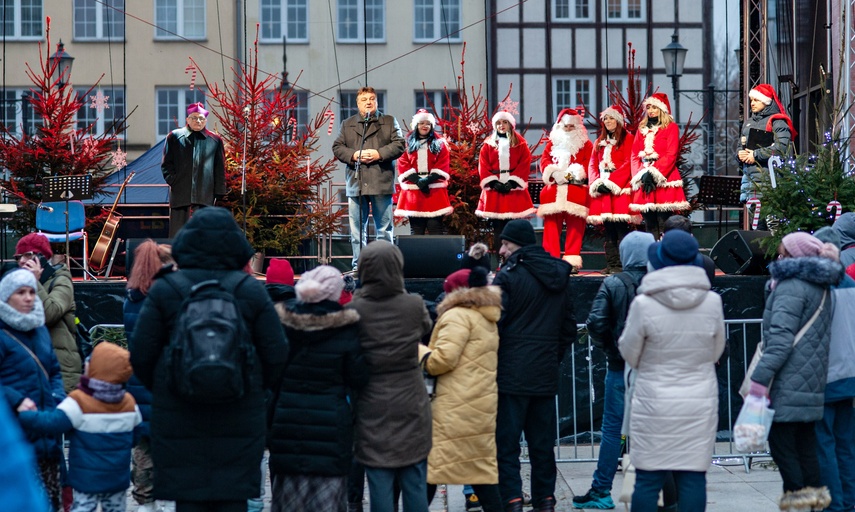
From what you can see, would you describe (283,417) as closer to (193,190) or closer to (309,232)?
(193,190)

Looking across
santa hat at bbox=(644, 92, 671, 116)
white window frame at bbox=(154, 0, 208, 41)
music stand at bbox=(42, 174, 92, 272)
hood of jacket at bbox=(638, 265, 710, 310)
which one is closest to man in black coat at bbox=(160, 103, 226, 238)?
music stand at bbox=(42, 174, 92, 272)

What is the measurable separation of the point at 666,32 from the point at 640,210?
51.7 feet

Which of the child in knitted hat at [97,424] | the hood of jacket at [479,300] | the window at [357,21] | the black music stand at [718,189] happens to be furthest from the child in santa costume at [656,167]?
the window at [357,21]

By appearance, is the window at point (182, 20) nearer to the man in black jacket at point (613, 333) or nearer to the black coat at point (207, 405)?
the man in black jacket at point (613, 333)

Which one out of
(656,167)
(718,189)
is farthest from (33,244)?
(718,189)

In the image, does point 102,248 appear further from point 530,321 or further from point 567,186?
point 530,321

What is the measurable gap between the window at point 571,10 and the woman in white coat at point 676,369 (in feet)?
68.8

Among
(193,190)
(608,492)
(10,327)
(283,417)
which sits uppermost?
(193,190)

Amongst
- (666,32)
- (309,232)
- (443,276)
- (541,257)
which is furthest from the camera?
(666,32)

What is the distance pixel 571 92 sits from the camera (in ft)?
85.8

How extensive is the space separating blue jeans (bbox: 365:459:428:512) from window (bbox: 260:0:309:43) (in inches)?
846

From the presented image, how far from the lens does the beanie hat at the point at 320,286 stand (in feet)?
17.3

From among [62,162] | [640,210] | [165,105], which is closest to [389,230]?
[640,210]

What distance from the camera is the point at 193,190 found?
38.2 ft
